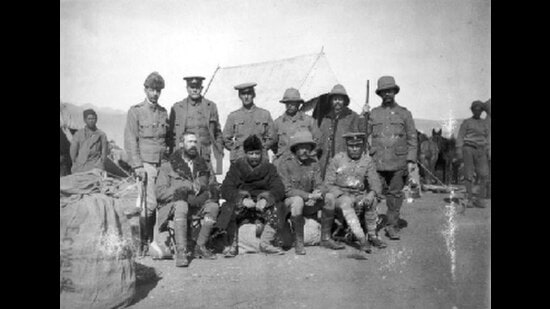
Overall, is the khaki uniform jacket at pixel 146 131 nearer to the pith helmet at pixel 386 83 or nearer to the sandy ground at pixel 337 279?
the sandy ground at pixel 337 279

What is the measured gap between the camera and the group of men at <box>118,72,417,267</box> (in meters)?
5.40

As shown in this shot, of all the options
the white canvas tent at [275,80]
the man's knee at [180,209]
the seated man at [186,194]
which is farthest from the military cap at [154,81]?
the white canvas tent at [275,80]

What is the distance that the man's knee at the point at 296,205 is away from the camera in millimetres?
5469

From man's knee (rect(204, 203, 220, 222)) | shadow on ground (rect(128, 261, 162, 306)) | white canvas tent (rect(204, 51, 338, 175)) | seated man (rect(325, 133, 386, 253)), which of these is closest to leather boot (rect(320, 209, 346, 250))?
seated man (rect(325, 133, 386, 253))

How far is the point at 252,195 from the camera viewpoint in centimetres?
559

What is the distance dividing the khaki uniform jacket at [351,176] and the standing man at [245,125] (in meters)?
1.04

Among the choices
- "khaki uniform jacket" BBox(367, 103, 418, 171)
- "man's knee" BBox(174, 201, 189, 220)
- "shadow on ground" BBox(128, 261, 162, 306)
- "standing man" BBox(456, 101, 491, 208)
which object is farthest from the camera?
"standing man" BBox(456, 101, 491, 208)

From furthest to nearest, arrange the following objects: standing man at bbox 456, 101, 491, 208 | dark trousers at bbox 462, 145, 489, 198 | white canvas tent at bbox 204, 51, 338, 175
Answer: white canvas tent at bbox 204, 51, 338, 175 < dark trousers at bbox 462, 145, 489, 198 < standing man at bbox 456, 101, 491, 208

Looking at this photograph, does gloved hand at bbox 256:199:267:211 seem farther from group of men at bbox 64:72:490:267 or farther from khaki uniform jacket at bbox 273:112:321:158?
khaki uniform jacket at bbox 273:112:321:158

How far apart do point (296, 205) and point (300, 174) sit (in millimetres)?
484

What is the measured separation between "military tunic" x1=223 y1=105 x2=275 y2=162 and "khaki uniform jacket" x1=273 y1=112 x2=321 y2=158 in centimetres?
10

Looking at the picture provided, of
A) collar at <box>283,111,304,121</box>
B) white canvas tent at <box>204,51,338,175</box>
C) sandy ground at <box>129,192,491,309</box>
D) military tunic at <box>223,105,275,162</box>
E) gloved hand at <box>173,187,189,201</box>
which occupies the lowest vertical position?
sandy ground at <box>129,192,491,309</box>

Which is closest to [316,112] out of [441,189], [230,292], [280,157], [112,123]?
[441,189]

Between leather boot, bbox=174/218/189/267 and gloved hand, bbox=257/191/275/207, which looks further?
gloved hand, bbox=257/191/275/207
